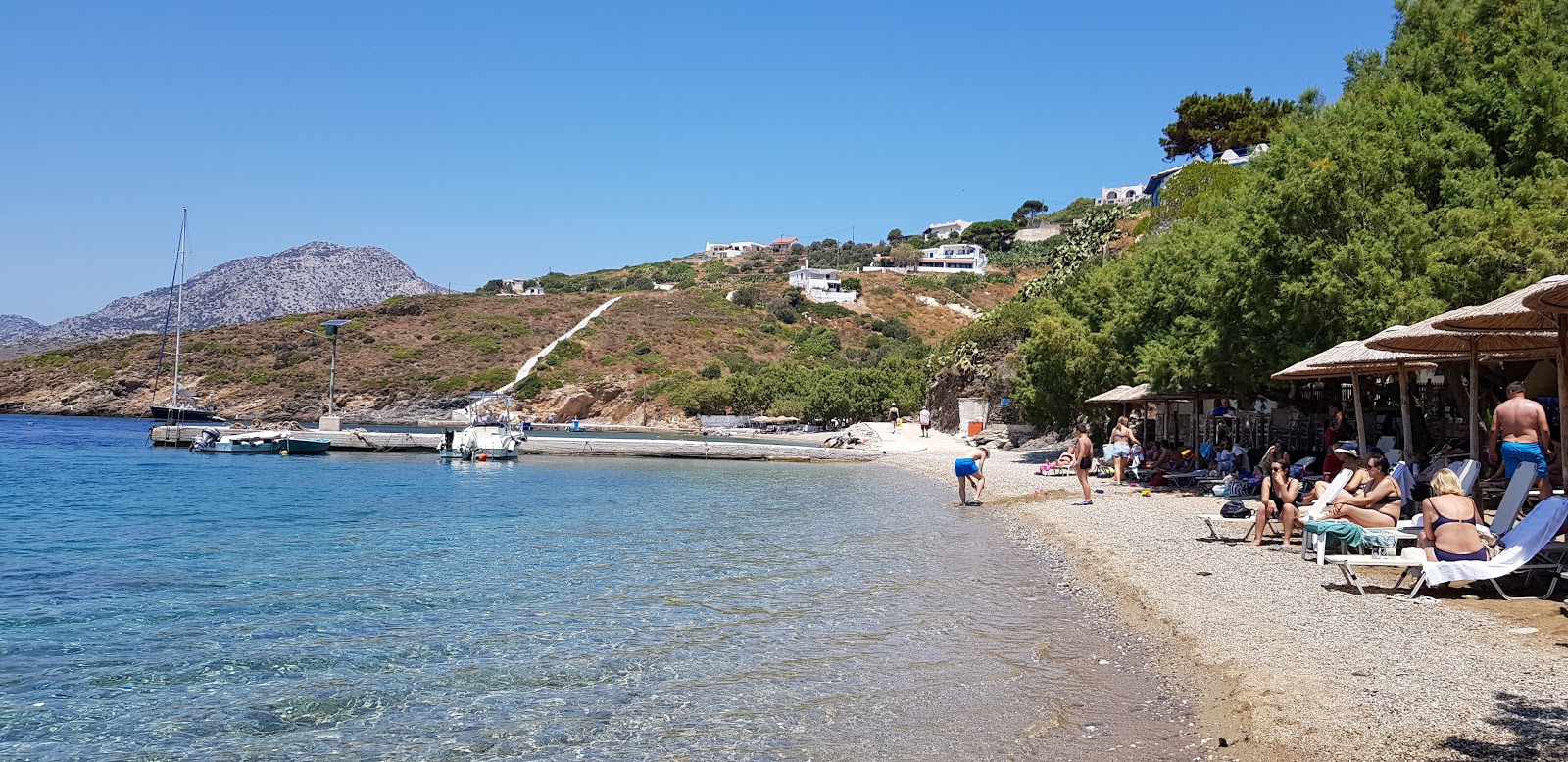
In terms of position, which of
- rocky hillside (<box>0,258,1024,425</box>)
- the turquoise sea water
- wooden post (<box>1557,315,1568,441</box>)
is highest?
rocky hillside (<box>0,258,1024,425</box>)

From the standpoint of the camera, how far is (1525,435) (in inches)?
396

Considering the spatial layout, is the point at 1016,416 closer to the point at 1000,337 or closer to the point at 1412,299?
the point at 1000,337

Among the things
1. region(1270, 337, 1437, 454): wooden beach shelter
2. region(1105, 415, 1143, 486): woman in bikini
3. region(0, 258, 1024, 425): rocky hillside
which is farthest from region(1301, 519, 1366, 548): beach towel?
region(0, 258, 1024, 425): rocky hillside

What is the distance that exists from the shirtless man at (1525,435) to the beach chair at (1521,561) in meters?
0.95

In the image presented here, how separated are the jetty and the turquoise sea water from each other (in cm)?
2235

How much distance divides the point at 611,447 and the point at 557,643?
38546mm

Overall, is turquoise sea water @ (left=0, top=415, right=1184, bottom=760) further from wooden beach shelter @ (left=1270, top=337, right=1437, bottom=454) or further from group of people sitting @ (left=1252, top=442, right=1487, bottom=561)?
wooden beach shelter @ (left=1270, top=337, right=1437, bottom=454)

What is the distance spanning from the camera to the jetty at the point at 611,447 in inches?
1709

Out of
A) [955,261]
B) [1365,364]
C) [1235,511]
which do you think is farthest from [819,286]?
[1235,511]

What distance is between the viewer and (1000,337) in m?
50.2

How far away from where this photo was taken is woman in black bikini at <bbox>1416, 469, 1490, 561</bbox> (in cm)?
929

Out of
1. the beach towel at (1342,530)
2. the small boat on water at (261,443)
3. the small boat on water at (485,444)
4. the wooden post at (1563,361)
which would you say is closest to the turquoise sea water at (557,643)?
the beach towel at (1342,530)

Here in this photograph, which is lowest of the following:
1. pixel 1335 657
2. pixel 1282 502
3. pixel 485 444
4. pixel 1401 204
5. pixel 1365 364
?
pixel 1335 657

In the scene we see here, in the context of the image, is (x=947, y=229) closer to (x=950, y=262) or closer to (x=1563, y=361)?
(x=950, y=262)
